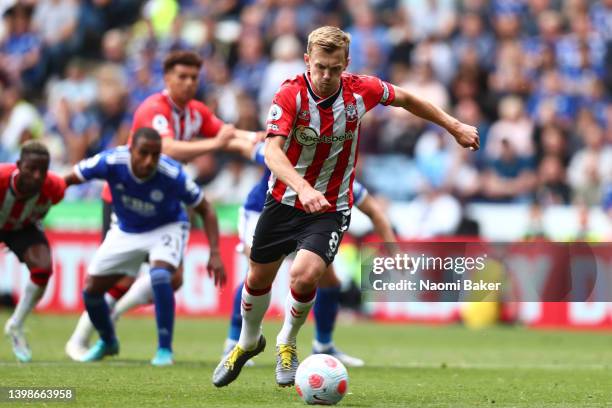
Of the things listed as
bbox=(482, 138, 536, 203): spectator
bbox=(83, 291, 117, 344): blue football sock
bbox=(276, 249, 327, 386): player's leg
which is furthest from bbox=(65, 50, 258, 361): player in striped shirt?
bbox=(482, 138, 536, 203): spectator

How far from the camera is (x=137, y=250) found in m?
11.1

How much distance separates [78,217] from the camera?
752 inches

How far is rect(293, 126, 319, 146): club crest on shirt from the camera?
802 centimetres

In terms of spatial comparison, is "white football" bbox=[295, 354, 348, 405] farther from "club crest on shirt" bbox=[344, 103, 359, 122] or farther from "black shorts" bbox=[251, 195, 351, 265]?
"club crest on shirt" bbox=[344, 103, 359, 122]

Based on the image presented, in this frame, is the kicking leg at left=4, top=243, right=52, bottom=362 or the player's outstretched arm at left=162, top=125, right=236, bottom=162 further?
the kicking leg at left=4, top=243, right=52, bottom=362

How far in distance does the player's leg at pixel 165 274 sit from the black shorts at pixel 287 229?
2607 mm

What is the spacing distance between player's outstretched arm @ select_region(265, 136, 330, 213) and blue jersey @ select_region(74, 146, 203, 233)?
3089 mm

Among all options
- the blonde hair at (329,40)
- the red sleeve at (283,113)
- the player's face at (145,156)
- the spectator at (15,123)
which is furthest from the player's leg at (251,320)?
the spectator at (15,123)

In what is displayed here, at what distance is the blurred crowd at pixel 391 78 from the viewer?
18438 mm

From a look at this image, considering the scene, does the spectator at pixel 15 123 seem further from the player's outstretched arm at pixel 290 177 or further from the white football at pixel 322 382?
the white football at pixel 322 382

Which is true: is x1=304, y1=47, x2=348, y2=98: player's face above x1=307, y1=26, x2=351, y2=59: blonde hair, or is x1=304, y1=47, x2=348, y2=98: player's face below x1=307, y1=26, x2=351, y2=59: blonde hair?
below

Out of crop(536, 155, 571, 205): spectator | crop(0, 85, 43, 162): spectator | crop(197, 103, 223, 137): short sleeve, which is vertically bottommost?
crop(197, 103, 223, 137): short sleeve

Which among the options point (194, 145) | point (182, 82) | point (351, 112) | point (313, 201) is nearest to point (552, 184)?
point (182, 82)

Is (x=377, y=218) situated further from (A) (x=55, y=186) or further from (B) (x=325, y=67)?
(B) (x=325, y=67)
